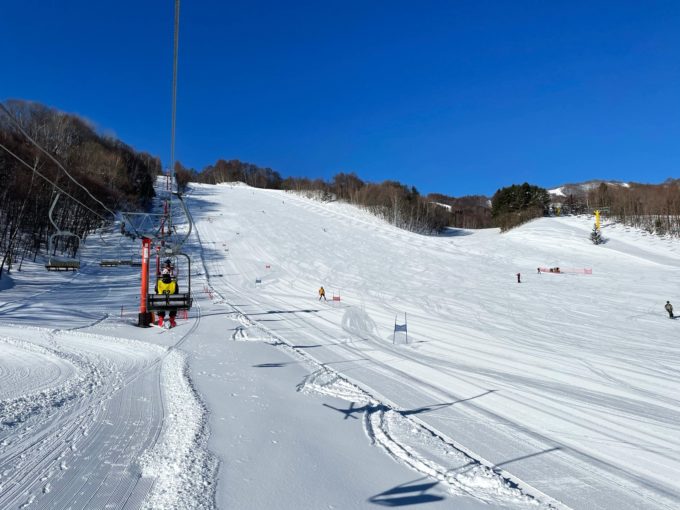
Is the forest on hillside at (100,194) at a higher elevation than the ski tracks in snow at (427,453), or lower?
higher

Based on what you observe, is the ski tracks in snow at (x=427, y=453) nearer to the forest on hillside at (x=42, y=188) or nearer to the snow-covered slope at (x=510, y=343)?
the snow-covered slope at (x=510, y=343)

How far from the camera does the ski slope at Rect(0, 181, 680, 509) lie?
3.95 metres

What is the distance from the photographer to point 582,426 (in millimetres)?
6852

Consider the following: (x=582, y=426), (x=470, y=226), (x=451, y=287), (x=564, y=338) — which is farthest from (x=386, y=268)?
(x=470, y=226)

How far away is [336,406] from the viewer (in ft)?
21.0

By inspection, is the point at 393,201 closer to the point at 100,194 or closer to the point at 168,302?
the point at 100,194

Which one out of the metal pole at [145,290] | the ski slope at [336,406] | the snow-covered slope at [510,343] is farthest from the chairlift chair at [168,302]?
the snow-covered slope at [510,343]

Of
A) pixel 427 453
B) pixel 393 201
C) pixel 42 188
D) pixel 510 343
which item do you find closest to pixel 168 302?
pixel 427 453

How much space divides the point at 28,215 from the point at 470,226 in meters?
113

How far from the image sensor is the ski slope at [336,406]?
3.95m

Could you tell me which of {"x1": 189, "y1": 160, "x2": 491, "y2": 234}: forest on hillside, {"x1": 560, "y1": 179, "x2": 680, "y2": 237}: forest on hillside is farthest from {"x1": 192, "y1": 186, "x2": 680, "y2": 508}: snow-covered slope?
{"x1": 189, "y1": 160, "x2": 491, "y2": 234}: forest on hillside

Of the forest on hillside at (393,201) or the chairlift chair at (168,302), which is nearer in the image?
the chairlift chair at (168,302)

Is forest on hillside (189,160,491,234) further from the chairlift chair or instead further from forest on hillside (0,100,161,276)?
the chairlift chair

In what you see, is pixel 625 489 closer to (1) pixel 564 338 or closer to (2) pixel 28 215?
(1) pixel 564 338
